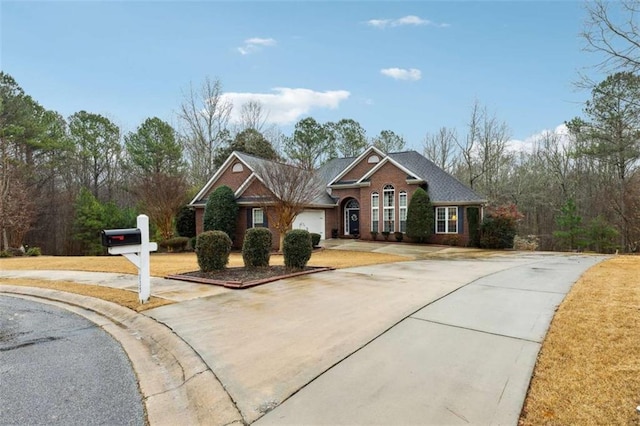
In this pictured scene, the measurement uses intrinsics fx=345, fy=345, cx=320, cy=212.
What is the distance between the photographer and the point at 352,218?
84.5 ft

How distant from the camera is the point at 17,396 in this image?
3.40m

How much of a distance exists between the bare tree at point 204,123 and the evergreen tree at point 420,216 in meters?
20.8

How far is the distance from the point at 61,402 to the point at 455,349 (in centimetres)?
423

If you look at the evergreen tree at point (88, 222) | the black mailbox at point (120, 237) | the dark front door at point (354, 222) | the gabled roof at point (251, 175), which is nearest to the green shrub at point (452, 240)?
the dark front door at point (354, 222)

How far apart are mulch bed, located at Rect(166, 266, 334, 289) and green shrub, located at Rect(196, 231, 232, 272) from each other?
220 millimetres

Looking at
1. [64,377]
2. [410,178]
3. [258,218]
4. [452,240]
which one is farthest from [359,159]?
[64,377]

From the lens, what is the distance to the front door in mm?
25453

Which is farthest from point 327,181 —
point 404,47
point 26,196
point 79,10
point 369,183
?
point 26,196

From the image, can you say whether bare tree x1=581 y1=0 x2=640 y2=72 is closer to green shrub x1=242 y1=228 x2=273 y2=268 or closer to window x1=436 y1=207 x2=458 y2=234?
green shrub x1=242 y1=228 x2=273 y2=268

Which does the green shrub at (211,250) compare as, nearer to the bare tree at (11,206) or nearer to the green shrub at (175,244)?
the green shrub at (175,244)

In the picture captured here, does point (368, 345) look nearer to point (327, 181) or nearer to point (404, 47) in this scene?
point (404, 47)

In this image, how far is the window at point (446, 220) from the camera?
22.2 m

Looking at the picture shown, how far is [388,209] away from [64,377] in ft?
70.5

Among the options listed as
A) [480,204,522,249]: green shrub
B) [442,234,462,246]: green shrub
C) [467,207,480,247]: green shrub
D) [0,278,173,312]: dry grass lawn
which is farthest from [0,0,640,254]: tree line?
[0,278,173,312]: dry grass lawn
